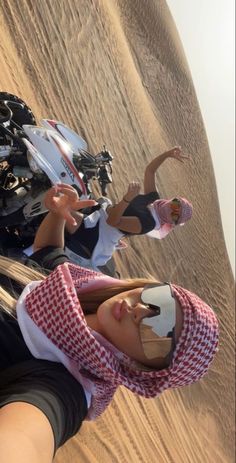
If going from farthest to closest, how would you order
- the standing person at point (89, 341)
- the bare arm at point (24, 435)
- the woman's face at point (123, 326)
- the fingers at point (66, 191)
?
the fingers at point (66, 191)
the woman's face at point (123, 326)
the standing person at point (89, 341)
the bare arm at point (24, 435)

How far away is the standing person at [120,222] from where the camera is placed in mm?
3551

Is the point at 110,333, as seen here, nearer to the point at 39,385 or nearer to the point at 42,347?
the point at 42,347

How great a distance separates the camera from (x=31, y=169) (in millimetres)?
3215

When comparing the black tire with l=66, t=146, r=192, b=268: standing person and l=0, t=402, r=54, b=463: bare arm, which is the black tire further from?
l=0, t=402, r=54, b=463: bare arm

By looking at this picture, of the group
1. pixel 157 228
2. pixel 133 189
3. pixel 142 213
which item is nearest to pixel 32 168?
pixel 133 189

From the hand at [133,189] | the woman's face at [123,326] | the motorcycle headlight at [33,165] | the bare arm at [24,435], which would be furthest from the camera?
the hand at [133,189]

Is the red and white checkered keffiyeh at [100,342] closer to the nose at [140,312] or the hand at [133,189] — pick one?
the nose at [140,312]

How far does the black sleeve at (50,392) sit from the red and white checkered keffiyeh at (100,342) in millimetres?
88

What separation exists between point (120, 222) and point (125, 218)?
93mm

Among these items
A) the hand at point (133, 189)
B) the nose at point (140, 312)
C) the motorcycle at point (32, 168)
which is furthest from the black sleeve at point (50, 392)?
the hand at point (133, 189)

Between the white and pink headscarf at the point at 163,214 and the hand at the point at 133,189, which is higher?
the hand at the point at 133,189

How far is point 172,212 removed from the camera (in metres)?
4.01

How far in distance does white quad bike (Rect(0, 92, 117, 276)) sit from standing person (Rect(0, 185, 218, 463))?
3.49 feet

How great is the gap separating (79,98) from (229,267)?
9.66 m
